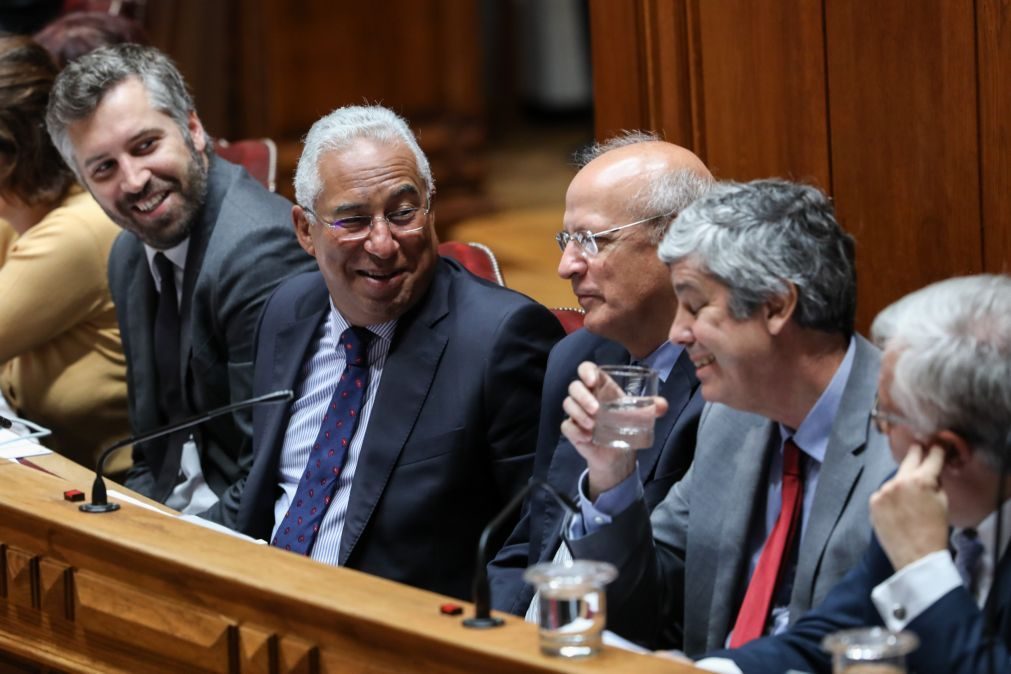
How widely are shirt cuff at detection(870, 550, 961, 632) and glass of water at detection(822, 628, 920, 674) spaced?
176mm

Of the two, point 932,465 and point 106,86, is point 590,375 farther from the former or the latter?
point 106,86

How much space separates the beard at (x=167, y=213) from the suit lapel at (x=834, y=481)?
1.84m

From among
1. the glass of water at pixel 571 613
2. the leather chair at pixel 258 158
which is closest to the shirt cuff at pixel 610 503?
the glass of water at pixel 571 613

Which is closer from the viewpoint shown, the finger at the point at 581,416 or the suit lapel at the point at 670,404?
the finger at the point at 581,416

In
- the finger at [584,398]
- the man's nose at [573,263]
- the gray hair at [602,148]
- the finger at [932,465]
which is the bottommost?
the finger at [584,398]

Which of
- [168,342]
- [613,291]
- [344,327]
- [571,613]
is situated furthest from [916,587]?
[168,342]

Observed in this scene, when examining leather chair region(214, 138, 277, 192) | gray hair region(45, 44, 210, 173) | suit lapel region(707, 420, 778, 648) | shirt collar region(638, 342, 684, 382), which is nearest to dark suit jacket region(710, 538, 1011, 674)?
suit lapel region(707, 420, 778, 648)

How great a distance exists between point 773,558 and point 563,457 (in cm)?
50

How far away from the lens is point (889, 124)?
2809 millimetres

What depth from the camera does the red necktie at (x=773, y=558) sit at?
2150 millimetres

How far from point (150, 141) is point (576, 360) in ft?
4.47

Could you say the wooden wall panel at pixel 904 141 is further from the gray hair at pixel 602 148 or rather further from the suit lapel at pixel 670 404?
the suit lapel at pixel 670 404

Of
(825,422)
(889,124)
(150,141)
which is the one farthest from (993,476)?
(150,141)

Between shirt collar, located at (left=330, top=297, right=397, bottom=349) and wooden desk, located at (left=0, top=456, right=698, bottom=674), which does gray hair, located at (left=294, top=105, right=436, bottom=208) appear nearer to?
shirt collar, located at (left=330, top=297, right=397, bottom=349)
